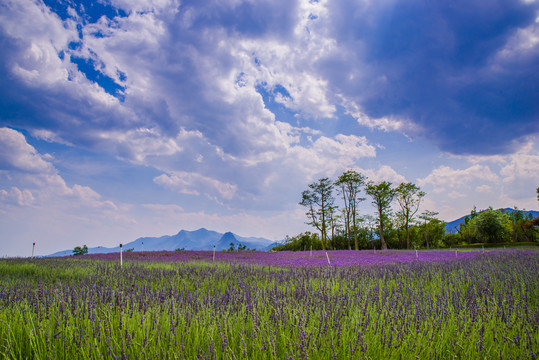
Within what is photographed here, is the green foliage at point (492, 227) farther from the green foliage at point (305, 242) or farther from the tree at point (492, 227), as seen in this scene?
the green foliage at point (305, 242)

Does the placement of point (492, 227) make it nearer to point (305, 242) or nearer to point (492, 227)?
point (492, 227)

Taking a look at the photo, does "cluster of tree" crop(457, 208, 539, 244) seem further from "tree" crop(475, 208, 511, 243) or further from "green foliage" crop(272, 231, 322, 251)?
"green foliage" crop(272, 231, 322, 251)

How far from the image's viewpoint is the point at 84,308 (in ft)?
10.3

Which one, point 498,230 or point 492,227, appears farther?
point 498,230

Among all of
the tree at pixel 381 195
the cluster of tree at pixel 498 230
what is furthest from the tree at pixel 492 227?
the tree at pixel 381 195

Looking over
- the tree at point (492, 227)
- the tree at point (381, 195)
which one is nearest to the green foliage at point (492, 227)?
the tree at point (492, 227)

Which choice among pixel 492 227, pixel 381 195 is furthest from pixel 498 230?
pixel 381 195

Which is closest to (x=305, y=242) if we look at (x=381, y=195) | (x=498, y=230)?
(x=381, y=195)

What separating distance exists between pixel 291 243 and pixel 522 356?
44.9m

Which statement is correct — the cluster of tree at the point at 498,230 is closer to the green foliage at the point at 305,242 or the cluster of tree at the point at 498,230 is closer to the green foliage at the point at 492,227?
the green foliage at the point at 492,227

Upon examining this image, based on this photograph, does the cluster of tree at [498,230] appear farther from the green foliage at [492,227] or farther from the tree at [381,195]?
the tree at [381,195]

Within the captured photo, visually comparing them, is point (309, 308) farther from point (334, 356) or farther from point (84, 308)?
point (84, 308)

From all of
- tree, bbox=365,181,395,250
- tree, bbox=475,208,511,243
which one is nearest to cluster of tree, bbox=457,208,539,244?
tree, bbox=475,208,511,243

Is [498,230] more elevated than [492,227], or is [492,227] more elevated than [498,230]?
[492,227]
